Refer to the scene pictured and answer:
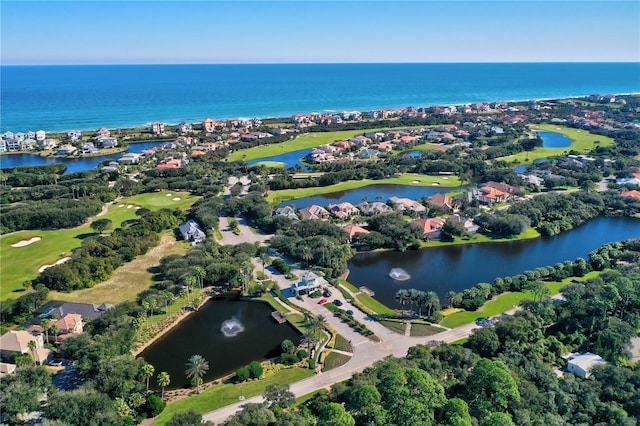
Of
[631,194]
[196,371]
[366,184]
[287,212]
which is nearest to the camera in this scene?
[196,371]

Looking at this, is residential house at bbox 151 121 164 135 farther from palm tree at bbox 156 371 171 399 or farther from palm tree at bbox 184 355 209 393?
palm tree at bbox 156 371 171 399

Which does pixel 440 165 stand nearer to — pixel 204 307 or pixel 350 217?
pixel 350 217

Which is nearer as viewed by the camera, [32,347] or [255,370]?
[255,370]

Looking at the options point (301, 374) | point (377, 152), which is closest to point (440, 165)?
point (377, 152)

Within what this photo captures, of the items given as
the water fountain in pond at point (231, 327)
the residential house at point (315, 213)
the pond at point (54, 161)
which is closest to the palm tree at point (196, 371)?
the water fountain in pond at point (231, 327)

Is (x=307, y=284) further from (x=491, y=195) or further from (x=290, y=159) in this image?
(x=290, y=159)

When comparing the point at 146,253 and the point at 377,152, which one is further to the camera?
the point at 377,152

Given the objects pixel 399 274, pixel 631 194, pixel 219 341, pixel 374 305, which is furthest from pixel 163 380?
pixel 631 194
